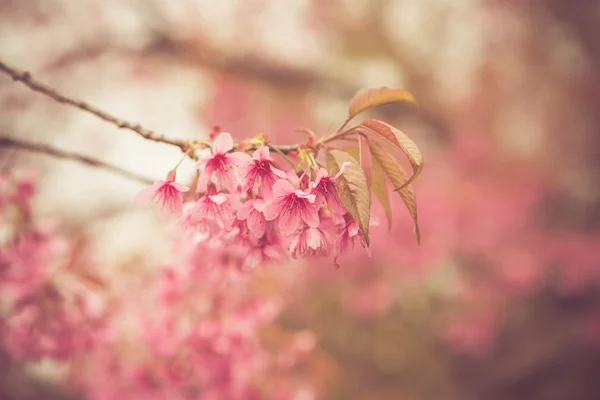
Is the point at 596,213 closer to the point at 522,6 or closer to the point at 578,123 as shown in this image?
the point at 578,123

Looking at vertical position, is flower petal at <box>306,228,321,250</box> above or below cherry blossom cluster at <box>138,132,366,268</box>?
below

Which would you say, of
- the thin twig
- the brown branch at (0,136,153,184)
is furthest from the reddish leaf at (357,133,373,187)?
the brown branch at (0,136,153,184)

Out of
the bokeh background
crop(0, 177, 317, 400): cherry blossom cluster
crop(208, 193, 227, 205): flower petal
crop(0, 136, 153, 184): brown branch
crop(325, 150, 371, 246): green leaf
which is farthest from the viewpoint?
the bokeh background

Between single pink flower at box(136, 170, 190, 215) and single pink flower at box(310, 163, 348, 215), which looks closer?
single pink flower at box(310, 163, 348, 215)

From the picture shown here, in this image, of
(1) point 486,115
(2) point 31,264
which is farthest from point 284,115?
(2) point 31,264

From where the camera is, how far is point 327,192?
66 cm

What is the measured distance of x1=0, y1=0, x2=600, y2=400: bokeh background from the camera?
3.58 metres

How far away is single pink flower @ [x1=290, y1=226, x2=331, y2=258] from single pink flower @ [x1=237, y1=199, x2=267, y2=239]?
0.20ft

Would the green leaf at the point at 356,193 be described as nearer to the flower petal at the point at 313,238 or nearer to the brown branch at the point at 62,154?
the flower petal at the point at 313,238

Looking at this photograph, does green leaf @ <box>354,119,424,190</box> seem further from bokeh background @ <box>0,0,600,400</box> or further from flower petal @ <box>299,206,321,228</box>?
bokeh background @ <box>0,0,600,400</box>

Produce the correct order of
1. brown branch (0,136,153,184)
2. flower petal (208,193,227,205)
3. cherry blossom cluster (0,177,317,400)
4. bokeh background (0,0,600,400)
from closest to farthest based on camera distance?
flower petal (208,193,227,205), brown branch (0,136,153,184), cherry blossom cluster (0,177,317,400), bokeh background (0,0,600,400)

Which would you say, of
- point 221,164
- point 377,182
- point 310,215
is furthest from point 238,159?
point 377,182

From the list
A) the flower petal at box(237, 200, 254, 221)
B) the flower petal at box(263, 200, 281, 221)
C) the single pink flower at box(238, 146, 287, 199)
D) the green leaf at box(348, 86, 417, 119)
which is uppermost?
the green leaf at box(348, 86, 417, 119)

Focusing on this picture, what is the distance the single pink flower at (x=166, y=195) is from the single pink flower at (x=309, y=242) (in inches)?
8.7
